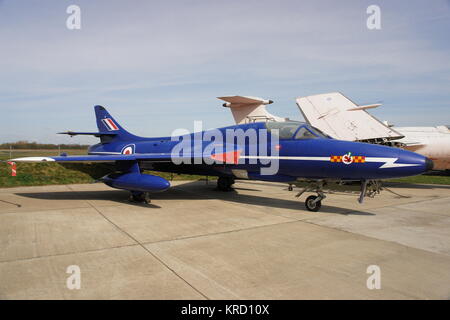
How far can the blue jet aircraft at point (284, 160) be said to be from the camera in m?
7.21

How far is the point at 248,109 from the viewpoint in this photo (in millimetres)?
15219

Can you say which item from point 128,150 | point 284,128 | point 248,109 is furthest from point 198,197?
point 248,109

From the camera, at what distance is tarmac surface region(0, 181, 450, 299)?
3.72 meters

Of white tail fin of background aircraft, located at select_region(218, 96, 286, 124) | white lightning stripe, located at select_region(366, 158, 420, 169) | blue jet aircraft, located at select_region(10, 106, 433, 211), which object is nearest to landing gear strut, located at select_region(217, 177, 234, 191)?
blue jet aircraft, located at select_region(10, 106, 433, 211)

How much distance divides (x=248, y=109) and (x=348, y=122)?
16.2 ft

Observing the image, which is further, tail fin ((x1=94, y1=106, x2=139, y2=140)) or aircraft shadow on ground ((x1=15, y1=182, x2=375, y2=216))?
tail fin ((x1=94, y1=106, x2=139, y2=140))

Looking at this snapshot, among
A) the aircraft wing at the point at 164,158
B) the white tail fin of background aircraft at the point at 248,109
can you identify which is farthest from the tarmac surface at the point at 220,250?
the white tail fin of background aircraft at the point at 248,109

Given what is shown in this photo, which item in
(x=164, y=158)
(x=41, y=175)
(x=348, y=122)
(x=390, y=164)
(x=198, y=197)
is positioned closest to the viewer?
(x=390, y=164)

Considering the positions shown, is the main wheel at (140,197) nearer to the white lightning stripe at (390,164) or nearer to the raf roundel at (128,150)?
the raf roundel at (128,150)

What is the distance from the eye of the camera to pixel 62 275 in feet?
13.2

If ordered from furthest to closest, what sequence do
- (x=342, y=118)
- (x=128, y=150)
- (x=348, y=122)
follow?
(x=342, y=118) < (x=348, y=122) < (x=128, y=150)

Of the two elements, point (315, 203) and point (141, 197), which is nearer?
point (315, 203)

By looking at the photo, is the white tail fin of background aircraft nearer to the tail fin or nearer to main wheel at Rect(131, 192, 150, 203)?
the tail fin

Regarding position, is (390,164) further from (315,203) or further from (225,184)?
(225,184)
